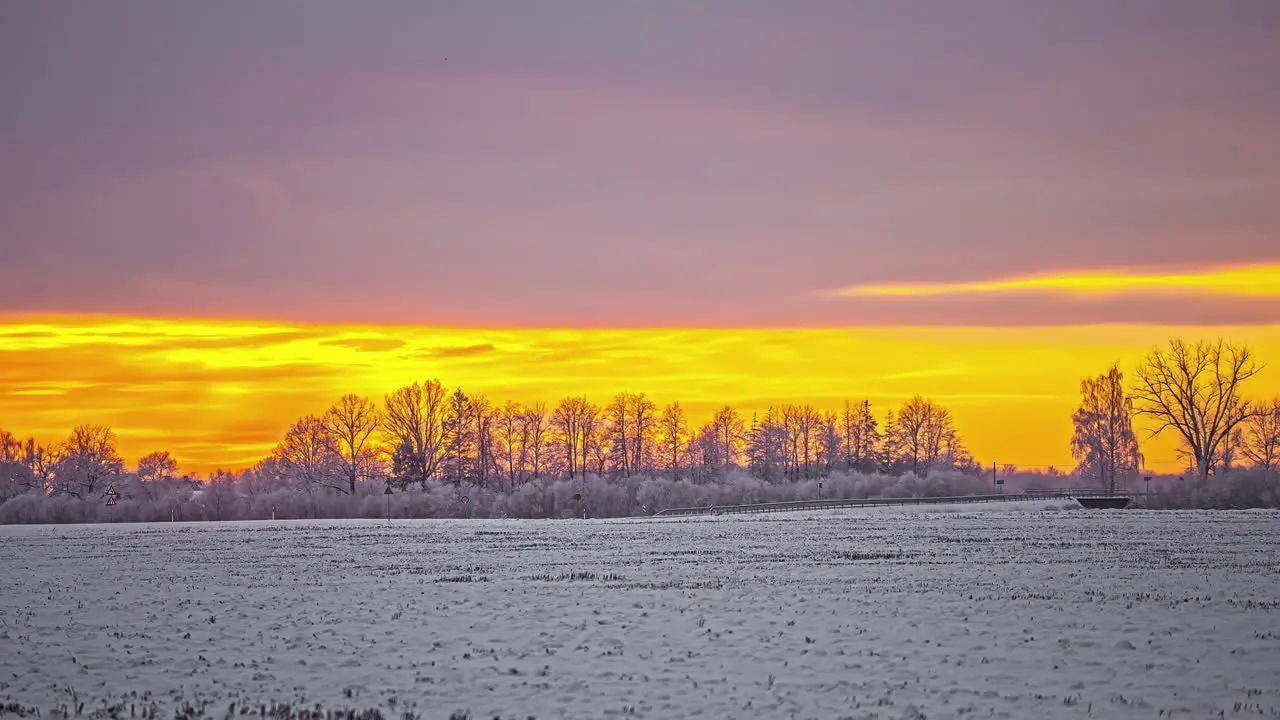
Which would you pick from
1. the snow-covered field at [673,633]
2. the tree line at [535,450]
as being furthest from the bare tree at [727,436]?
the snow-covered field at [673,633]

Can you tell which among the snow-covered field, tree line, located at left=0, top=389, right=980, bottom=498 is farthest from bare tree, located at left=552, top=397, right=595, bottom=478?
the snow-covered field

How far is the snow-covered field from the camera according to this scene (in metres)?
20.4

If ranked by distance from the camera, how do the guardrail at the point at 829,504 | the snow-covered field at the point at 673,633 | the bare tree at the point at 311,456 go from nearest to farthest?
the snow-covered field at the point at 673,633 → the guardrail at the point at 829,504 → the bare tree at the point at 311,456

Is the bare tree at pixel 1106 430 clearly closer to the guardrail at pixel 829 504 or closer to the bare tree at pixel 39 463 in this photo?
the guardrail at pixel 829 504

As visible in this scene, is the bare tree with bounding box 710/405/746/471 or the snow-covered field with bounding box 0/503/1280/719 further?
the bare tree with bounding box 710/405/746/471

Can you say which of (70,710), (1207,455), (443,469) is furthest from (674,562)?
(443,469)

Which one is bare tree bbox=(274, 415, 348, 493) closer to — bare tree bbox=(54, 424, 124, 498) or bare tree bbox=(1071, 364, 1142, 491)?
bare tree bbox=(54, 424, 124, 498)

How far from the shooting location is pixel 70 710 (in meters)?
19.9

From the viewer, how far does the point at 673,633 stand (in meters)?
25.8

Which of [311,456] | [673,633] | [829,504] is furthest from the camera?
[311,456]

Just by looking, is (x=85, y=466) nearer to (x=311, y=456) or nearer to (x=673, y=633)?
(x=311, y=456)

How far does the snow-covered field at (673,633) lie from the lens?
67.0 ft

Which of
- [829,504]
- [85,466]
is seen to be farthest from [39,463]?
[829,504]

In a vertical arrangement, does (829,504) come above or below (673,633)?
below
